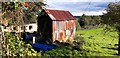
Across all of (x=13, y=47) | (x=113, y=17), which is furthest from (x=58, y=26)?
(x=13, y=47)

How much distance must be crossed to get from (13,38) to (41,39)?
17902mm

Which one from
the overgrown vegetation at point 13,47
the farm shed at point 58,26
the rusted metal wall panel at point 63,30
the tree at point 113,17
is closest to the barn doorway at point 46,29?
the farm shed at point 58,26

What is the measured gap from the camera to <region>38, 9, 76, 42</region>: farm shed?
2094 centimetres

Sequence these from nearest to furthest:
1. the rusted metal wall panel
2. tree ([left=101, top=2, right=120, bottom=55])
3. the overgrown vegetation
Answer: the overgrown vegetation → tree ([left=101, top=2, right=120, bottom=55]) → the rusted metal wall panel

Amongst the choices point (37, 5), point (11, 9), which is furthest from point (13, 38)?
point (37, 5)

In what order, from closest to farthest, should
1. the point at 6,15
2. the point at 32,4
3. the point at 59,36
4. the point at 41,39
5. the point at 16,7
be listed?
the point at 16,7 < the point at 6,15 < the point at 32,4 < the point at 41,39 < the point at 59,36

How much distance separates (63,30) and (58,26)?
3.28 ft

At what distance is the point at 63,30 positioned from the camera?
75.0ft

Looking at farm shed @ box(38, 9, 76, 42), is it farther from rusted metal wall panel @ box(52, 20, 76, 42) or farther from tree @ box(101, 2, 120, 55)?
tree @ box(101, 2, 120, 55)

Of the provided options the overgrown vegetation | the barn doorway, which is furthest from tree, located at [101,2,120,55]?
the overgrown vegetation

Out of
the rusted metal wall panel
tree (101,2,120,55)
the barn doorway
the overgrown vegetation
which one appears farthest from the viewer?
the rusted metal wall panel

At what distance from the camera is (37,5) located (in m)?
3.09

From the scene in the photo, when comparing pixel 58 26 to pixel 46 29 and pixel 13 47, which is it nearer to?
pixel 46 29

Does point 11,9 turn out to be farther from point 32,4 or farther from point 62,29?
point 62,29
